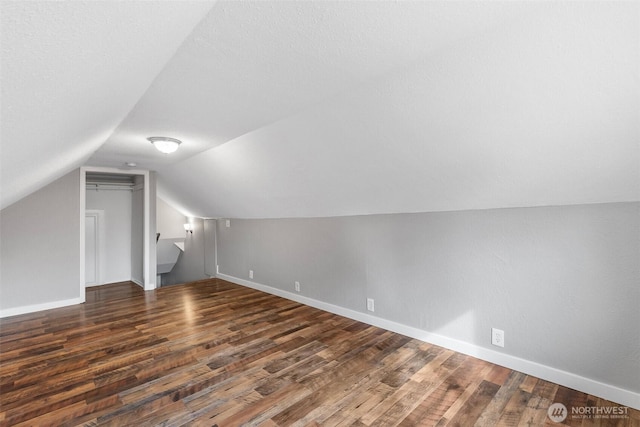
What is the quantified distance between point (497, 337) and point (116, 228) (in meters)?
6.63

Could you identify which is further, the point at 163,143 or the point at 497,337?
the point at 163,143

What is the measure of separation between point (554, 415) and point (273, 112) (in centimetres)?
290

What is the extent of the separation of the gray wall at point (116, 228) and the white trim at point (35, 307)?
1458 millimetres

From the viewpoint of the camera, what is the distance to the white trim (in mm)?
4094

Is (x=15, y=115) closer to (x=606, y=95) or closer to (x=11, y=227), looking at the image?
(x=606, y=95)

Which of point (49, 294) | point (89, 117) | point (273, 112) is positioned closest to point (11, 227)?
point (49, 294)

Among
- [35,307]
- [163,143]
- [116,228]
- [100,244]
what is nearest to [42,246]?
[35,307]

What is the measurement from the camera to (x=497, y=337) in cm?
257

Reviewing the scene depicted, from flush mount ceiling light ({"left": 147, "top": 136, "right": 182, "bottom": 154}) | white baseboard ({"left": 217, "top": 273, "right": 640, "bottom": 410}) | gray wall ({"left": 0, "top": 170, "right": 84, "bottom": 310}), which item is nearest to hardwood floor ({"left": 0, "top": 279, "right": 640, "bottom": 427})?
white baseboard ({"left": 217, "top": 273, "right": 640, "bottom": 410})

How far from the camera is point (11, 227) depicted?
4.13 meters

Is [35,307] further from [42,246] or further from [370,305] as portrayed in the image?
[370,305]

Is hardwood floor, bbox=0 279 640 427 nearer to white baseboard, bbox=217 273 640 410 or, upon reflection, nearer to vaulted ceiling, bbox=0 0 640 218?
white baseboard, bbox=217 273 640 410

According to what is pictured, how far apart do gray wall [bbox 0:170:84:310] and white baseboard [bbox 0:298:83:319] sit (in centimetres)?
3

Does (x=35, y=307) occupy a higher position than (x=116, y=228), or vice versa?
(x=116, y=228)
